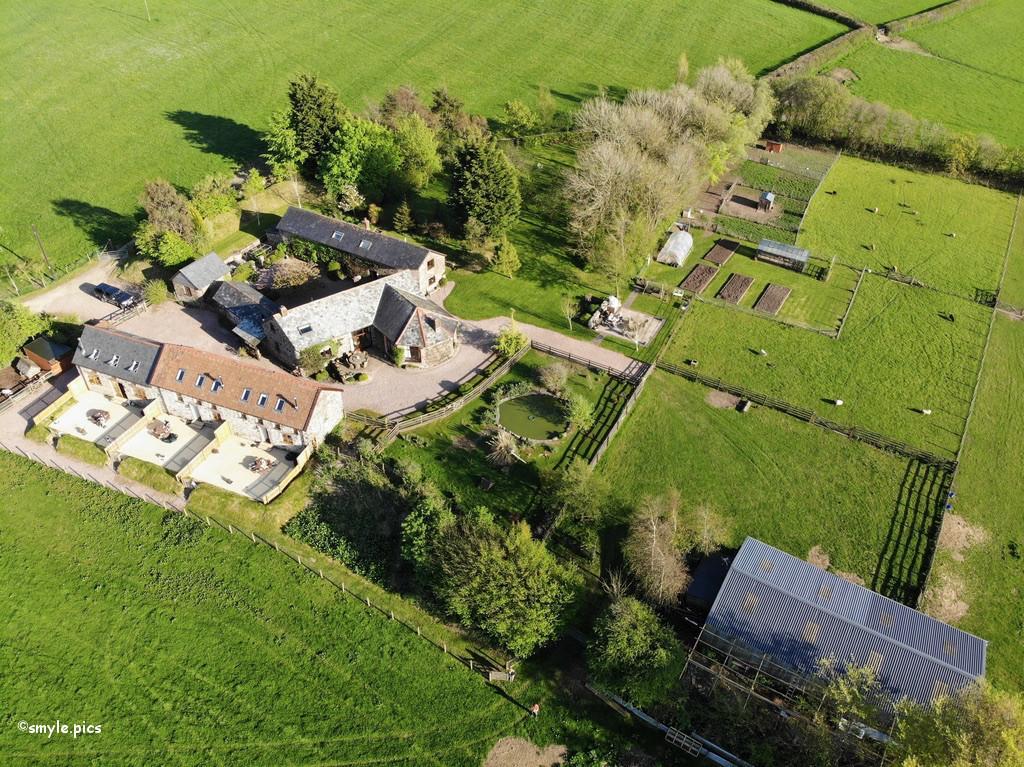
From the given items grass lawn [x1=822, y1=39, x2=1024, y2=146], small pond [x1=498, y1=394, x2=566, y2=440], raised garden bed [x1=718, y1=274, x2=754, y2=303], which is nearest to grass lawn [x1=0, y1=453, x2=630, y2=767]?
small pond [x1=498, y1=394, x2=566, y2=440]

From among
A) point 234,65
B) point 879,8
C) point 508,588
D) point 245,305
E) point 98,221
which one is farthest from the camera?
point 879,8

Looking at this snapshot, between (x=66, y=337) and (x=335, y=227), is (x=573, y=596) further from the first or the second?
(x=66, y=337)

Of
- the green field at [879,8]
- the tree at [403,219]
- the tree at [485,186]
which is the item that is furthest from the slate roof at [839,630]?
the green field at [879,8]

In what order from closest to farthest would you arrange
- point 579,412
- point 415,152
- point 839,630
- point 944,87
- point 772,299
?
point 839,630
point 579,412
point 772,299
point 415,152
point 944,87

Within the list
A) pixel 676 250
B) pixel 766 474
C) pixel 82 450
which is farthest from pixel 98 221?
pixel 766 474

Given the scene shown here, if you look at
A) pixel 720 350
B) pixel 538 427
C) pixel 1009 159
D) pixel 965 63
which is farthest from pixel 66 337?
pixel 965 63

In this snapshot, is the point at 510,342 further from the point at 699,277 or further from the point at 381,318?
the point at 699,277
